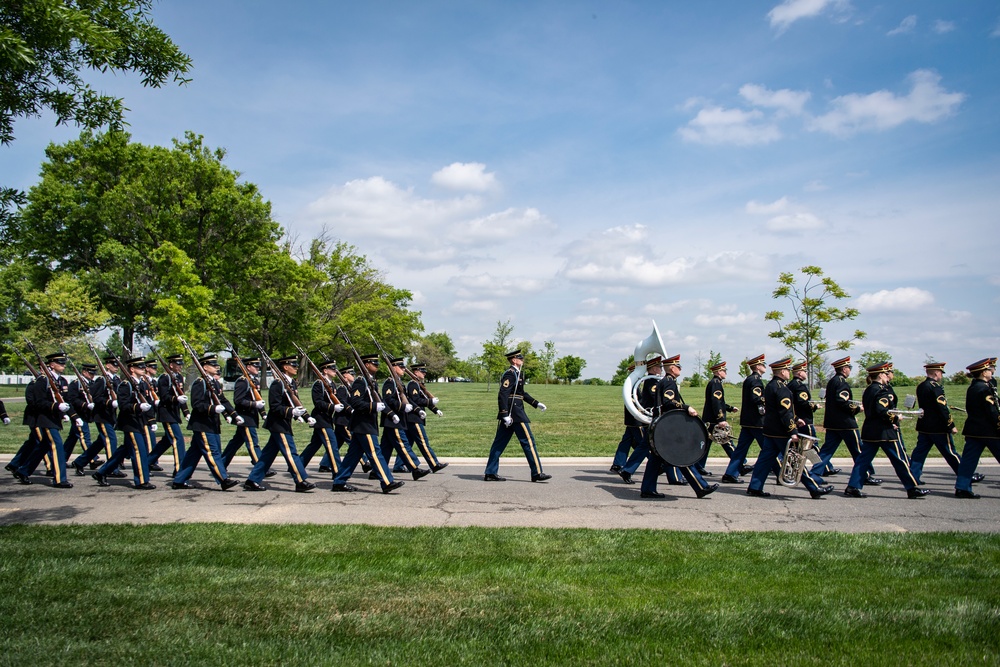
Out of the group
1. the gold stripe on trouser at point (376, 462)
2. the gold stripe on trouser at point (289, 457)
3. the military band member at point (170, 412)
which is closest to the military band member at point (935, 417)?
the gold stripe on trouser at point (376, 462)

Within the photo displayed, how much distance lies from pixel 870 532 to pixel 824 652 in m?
3.75

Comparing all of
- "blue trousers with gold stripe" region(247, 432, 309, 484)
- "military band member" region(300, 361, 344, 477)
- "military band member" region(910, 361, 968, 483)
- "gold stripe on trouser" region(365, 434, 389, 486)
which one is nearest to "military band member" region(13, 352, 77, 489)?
"blue trousers with gold stripe" region(247, 432, 309, 484)

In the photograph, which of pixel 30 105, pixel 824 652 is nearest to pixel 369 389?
pixel 30 105

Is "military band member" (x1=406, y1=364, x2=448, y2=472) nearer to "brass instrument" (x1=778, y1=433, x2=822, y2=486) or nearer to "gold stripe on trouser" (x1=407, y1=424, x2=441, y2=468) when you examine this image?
"gold stripe on trouser" (x1=407, y1=424, x2=441, y2=468)

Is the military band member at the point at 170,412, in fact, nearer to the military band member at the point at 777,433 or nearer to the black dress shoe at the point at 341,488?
the black dress shoe at the point at 341,488

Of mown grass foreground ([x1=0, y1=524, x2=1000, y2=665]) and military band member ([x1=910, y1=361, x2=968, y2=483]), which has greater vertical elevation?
military band member ([x1=910, y1=361, x2=968, y2=483])

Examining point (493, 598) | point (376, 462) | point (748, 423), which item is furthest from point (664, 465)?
point (493, 598)

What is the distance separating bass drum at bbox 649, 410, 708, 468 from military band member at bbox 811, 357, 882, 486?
2.52m

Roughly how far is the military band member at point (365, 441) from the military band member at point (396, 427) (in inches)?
10.5

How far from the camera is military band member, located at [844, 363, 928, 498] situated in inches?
366

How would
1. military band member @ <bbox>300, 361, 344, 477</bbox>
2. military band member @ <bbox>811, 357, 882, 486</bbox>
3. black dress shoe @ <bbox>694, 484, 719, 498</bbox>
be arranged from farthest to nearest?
military band member @ <bbox>300, 361, 344, 477</bbox>
military band member @ <bbox>811, 357, 882, 486</bbox>
black dress shoe @ <bbox>694, 484, 719, 498</bbox>

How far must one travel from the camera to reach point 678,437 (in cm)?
892

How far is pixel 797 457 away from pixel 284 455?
21.8ft

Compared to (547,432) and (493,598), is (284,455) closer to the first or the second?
(493,598)
